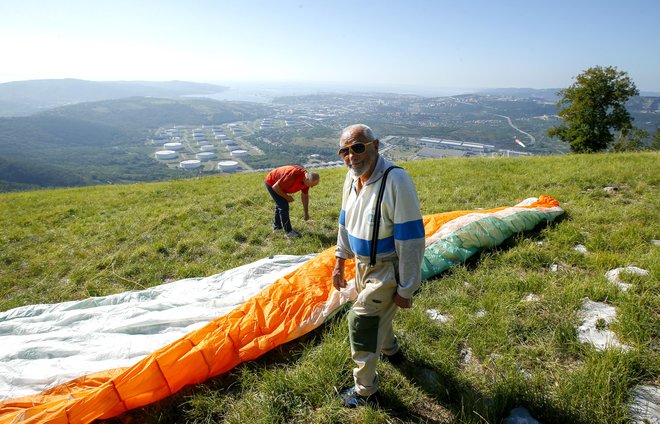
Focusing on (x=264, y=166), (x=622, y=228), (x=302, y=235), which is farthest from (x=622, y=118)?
(x=264, y=166)

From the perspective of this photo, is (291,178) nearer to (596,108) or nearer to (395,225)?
(395,225)

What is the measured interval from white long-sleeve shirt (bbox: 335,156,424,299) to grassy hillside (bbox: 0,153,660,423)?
3.90 ft

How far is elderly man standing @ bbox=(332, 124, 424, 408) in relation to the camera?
7.93 feet

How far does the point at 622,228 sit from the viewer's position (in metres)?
5.51

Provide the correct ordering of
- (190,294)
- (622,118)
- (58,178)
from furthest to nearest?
(58,178) → (622,118) → (190,294)

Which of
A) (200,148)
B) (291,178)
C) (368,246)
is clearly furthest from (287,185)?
(200,148)

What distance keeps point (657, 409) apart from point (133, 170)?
4569 inches

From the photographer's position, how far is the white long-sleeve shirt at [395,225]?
2393mm

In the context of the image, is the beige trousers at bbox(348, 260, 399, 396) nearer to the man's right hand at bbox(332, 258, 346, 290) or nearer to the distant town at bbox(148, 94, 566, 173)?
the man's right hand at bbox(332, 258, 346, 290)

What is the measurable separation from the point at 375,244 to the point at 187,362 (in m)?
2.42

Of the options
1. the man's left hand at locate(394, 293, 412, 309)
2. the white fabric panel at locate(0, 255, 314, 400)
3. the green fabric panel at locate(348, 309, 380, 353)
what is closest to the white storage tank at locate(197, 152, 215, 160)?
the white fabric panel at locate(0, 255, 314, 400)

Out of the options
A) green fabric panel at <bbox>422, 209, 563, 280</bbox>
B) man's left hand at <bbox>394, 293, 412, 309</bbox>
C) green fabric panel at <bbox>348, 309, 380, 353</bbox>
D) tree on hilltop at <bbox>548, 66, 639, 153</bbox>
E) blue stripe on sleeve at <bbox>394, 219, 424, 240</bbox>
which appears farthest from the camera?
tree on hilltop at <bbox>548, 66, 639, 153</bbox>

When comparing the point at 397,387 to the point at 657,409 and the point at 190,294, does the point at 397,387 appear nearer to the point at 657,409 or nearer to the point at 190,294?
the point at 657,409

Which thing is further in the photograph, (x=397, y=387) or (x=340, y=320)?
(x=340, y=320)
